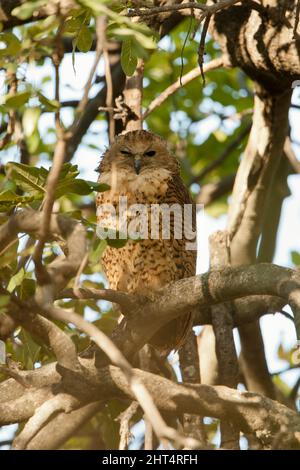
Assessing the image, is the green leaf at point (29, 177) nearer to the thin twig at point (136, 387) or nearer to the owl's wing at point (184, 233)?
the thin twig at point (136, 387)

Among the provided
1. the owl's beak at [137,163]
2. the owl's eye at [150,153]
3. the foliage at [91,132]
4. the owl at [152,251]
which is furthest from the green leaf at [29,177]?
the owl's eye at [150,153]

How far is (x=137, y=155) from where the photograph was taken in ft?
18.6

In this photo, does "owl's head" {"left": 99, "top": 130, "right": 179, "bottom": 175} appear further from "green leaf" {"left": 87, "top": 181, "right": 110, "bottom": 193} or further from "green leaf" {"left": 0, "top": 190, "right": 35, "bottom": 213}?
"green leaf" {"left": 87, "top": 181, "right": 110, "bottom": 193}

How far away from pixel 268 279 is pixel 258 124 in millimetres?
2089

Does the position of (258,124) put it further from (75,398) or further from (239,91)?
(75,398)

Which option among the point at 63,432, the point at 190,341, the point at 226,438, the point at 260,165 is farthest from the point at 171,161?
the point at 63,432

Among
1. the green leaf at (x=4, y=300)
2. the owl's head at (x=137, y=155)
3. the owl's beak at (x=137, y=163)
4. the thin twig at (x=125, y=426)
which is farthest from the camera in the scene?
the owl's head at (x=137, y=155)

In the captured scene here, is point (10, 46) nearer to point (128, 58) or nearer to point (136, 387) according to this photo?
point (128, 58)

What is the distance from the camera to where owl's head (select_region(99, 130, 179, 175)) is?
5630mm

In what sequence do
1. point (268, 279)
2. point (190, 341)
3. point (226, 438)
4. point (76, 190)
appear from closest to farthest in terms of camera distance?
point (76, 190) < point (268, 279) < point (226, 438) < point (190, 341)

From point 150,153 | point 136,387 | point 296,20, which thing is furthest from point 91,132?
point 136,387

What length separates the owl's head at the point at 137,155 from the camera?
5630 millimetres
